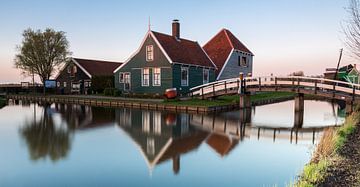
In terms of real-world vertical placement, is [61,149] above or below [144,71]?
below

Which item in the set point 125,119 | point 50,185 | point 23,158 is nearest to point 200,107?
point 125,119

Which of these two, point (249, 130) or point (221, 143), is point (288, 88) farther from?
point (221, 143)

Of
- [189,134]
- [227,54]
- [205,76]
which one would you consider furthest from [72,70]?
[189,134]

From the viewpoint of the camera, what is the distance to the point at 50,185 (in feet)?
19.9

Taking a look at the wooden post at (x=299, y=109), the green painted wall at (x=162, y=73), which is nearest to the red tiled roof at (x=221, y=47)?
the green painted wall at (x=162, y=73)

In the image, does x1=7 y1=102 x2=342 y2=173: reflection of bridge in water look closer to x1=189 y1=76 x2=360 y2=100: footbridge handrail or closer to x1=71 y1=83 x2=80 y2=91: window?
x1=189 y1=76 x2=360 y2=100: footbridge handrail

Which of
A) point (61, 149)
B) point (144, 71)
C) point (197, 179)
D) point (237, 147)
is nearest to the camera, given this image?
point (197, 179)

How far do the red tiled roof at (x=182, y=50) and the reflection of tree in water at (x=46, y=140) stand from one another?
45.9 ft

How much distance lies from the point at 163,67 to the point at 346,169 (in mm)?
20614

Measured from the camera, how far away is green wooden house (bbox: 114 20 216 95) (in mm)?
25344

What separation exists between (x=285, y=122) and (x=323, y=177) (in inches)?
408

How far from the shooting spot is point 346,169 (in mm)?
5820

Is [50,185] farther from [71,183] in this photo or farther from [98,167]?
[98,167]

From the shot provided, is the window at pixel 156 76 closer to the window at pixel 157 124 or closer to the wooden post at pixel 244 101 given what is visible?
the wooden post at pixel 244 101
